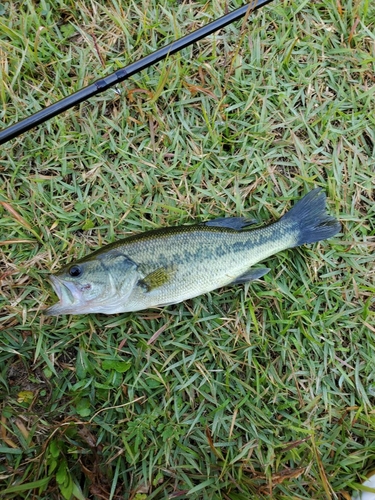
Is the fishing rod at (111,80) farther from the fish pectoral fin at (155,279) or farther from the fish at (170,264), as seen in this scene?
the fish pectoral fin at (155,279)

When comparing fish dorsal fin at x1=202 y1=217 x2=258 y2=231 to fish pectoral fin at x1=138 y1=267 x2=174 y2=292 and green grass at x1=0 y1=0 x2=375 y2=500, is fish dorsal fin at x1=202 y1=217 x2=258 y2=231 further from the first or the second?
fish pectoral fin at x1=138 y1=267 x2=174 y2=292

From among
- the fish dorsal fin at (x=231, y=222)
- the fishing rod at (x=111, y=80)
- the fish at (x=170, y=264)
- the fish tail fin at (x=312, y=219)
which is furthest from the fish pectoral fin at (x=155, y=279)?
the fishing rod at (x=111, y=80)

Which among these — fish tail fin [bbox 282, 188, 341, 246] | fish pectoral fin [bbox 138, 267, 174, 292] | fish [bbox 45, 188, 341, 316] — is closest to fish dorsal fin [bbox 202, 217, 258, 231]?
fish [bbox 45, 188, 341, 316]

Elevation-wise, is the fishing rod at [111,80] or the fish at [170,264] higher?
the fishing rod at [111,80]

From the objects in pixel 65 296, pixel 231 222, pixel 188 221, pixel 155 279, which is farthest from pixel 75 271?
pixel 231 222

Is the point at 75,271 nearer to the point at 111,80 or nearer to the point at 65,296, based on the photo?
the point at 65,296

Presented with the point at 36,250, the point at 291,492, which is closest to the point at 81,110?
the point at 36,250
